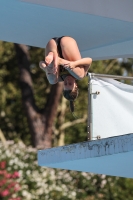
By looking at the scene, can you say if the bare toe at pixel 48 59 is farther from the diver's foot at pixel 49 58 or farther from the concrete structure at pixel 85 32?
the concrete structure at pixel 85 32

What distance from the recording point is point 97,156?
8.09m

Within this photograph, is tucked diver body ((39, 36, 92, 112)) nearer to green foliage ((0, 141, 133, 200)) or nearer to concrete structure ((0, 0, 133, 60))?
concrete structure ((0, 0, 133, 60))

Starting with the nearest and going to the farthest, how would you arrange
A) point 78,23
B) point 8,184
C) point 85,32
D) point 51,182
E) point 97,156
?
point 97,156 < point 78,23 < point 85,32 < point 8,184 < point 51,182

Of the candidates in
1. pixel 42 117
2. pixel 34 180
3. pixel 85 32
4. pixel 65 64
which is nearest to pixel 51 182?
pixel 34 180

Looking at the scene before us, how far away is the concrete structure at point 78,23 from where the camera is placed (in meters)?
9.14

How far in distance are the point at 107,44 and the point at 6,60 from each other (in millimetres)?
20524

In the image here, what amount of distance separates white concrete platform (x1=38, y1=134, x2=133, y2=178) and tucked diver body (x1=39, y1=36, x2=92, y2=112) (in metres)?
0.72

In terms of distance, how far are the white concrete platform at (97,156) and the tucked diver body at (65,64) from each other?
2.37 ft

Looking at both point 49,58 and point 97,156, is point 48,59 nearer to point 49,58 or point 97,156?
point 49,58

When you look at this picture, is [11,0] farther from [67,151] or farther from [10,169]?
[10,169]

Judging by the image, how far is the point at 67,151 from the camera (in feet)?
28.6

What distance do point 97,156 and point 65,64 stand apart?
1327mm

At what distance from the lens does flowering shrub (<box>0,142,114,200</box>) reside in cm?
1897

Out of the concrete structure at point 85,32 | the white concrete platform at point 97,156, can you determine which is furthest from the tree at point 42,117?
the white concrete platform at point 97,156
